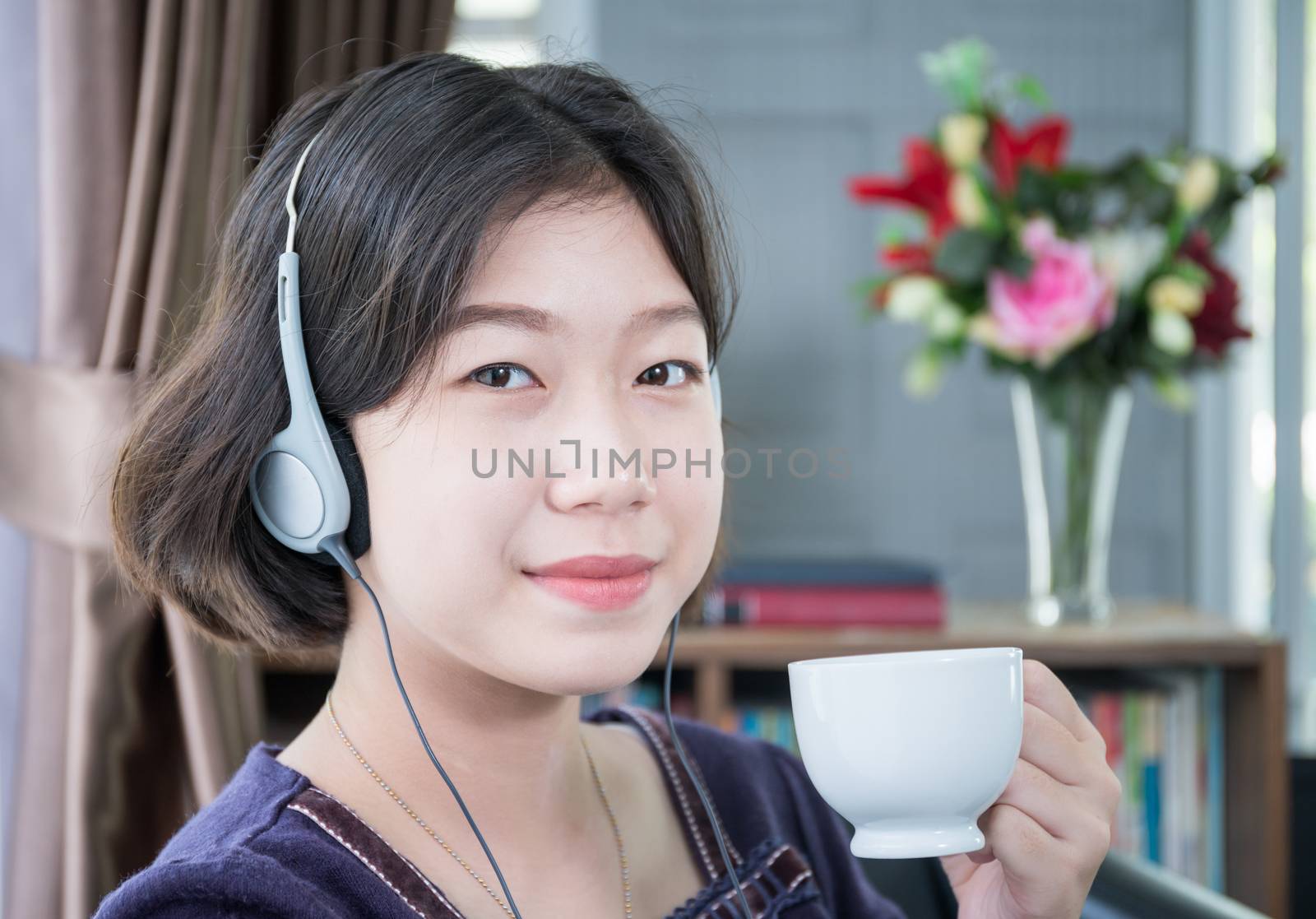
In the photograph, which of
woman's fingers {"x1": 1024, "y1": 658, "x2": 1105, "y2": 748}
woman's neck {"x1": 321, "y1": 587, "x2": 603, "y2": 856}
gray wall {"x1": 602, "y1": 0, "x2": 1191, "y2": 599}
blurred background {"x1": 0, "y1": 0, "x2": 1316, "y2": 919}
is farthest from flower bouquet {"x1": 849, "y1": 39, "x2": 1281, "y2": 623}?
woman's neck {"x1": 321, "y1": 587, "x2": 603, "y2": 856}

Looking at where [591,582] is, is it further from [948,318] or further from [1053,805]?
[948,318]

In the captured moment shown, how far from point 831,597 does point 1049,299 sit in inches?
19.7

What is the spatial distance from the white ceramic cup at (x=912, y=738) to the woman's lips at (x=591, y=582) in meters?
0.11

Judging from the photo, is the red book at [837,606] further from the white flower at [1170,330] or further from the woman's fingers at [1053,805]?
the woman's fingers at [1053,805]

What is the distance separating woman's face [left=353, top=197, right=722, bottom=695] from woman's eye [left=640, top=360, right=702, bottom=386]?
0.10 feet

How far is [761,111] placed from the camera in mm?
2158

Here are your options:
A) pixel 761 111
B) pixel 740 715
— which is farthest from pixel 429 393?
pixel 761 111

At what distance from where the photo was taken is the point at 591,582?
2.33 feet

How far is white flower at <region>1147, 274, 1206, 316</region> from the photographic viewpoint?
1645 mm

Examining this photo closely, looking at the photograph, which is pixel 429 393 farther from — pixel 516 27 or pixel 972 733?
pixel 516 27

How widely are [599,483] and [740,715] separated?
1121 millimetres

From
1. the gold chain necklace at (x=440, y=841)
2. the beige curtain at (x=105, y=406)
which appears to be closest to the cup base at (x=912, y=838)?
the gold chain necklace at (x=440, y=841)

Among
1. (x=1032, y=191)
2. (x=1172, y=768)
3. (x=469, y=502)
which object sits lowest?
(x=1172, y=768)

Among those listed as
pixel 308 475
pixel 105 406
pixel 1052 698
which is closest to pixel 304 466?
pixel 308 475
